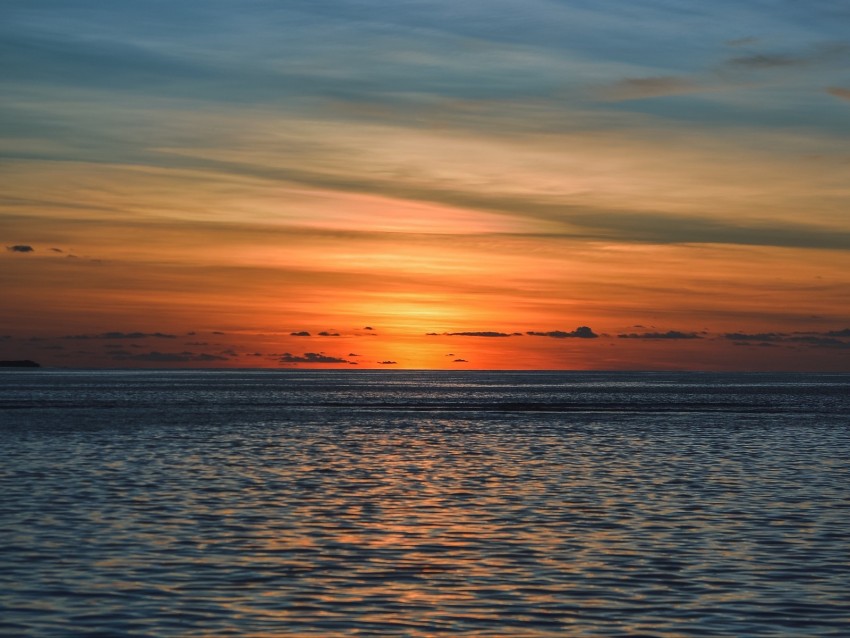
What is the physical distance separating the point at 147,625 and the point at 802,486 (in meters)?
27.6

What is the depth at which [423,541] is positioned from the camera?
90.9 feet

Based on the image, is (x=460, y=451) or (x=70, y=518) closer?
(x=70, y=518)

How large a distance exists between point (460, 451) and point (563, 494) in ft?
69.0

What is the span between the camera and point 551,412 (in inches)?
4537

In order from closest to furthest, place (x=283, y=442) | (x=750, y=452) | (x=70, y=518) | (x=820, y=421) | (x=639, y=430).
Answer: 1. (x=70, y=518)
2. (x=750, y=452)
3. (x=283, y=442)
4. (x=639, y=430)
5. (x=820, y=421)

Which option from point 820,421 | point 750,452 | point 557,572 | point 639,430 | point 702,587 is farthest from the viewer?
point 820,421

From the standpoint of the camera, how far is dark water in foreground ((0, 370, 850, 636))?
64.4 feet

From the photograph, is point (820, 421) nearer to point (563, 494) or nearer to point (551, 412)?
point (551, 412)

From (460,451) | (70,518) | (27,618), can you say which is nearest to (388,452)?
(460,451)

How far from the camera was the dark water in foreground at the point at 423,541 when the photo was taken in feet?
64.4

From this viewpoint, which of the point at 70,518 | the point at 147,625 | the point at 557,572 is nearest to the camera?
the point at 147,625

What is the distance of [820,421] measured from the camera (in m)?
92.8

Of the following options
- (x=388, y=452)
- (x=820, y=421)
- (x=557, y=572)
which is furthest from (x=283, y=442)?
(x=820, y=421)

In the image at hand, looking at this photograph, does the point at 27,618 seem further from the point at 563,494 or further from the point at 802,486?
the point at 802,486
